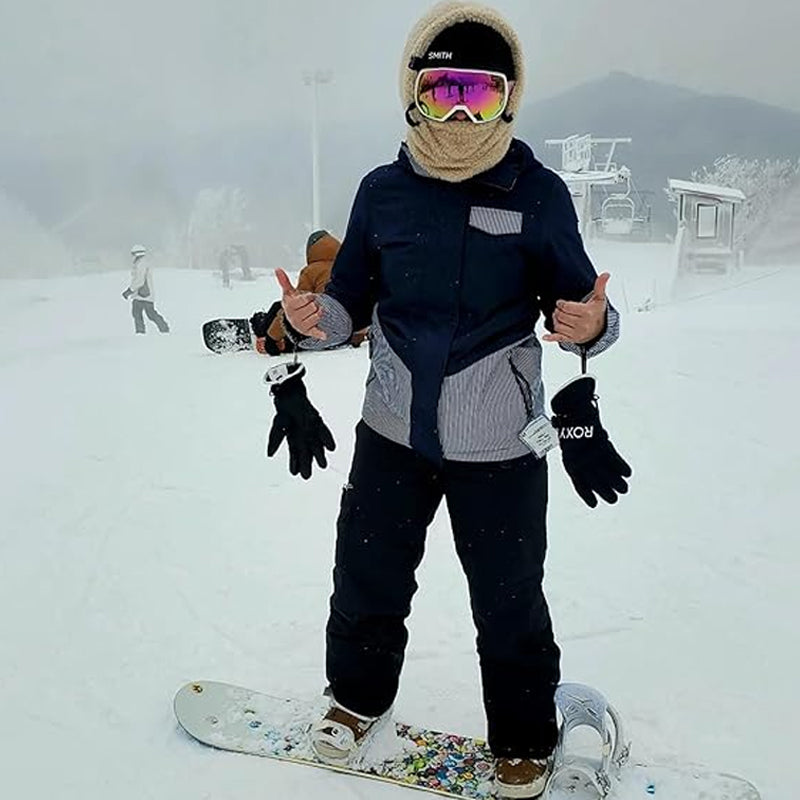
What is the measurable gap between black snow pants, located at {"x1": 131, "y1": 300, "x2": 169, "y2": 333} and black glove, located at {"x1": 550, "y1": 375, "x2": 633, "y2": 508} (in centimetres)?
400

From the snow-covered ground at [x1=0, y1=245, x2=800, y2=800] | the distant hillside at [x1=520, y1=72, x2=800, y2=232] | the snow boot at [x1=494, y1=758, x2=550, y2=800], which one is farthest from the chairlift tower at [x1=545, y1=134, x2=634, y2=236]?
the snow boot at [x1=494, y1=758, x2=550, y2=800]

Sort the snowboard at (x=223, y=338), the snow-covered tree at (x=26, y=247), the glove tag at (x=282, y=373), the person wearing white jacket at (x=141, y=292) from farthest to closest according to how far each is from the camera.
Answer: the person wearing white jacket at (x=141, y=292) < the snow-covered tree at (x=26, y=247) < the snowboard at (x=223, y=338) < the glove tag at (x=282, y=373)

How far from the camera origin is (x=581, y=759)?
1144 millimetres

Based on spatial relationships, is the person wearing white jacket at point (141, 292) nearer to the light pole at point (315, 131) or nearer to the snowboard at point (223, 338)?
the snowboard at point (223, 338)

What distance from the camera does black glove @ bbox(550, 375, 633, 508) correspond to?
1.05 m

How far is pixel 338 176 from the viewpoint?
15.8 ft

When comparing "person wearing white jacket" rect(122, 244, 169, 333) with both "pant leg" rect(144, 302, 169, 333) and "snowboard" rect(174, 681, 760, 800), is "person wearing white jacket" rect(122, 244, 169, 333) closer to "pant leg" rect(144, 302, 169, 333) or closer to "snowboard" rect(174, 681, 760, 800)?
"pant leg" rect(144, 302, 169, 333)

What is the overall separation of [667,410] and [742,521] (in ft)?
3.06

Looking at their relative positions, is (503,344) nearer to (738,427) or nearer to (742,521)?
(742,521)

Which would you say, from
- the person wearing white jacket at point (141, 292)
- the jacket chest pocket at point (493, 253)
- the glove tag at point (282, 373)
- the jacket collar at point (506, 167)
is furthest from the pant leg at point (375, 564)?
the person wearing white jacket at point (141, 292)

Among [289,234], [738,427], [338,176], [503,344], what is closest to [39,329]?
[289,234]

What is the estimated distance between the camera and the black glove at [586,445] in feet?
3.43

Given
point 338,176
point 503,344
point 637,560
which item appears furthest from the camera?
point 338,176

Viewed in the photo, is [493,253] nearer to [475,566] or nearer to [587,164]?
[475,566]
